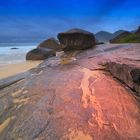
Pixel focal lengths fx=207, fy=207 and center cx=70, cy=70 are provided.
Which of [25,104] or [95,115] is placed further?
A: [25,104]

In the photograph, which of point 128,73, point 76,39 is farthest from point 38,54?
point 128,73

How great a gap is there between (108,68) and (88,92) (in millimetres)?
745

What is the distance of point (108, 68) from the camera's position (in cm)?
312

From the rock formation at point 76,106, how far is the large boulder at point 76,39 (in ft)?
7.54

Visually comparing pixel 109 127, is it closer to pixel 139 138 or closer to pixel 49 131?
pixel 139 138

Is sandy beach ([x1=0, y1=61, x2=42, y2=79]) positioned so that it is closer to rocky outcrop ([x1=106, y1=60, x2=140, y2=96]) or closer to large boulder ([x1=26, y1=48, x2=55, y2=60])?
large boulder ([x1=26, y1=48, x2=55, y2=60])

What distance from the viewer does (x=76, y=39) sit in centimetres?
532

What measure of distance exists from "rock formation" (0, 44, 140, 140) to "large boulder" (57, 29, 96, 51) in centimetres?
230

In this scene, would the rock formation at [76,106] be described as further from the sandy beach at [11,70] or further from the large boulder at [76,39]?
the sandy beach at [11,70]

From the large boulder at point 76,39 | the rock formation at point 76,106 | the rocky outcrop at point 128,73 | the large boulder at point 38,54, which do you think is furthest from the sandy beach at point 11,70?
the rocky outcrop at point 128,73

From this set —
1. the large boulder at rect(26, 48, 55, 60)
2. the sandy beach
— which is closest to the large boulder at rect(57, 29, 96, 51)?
the sandy beach

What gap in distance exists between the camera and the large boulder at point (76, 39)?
5332 millimetres

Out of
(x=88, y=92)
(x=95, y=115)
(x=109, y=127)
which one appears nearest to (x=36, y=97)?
(x=88, y=92)

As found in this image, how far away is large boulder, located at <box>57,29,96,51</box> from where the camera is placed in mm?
5332
